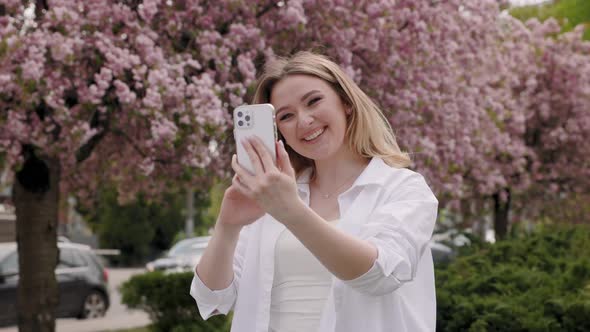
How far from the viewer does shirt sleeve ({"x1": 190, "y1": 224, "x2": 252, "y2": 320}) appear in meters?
2.49

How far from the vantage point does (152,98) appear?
20.4 feet

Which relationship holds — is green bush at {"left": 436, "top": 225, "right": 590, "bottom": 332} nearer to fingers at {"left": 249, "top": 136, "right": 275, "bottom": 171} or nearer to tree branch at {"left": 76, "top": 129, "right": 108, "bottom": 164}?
fingers at {"left": 249, "top": 136, "right": 275, "bottom": 171}

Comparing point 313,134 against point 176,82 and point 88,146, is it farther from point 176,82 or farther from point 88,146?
point 88,146

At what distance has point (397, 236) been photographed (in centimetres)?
210

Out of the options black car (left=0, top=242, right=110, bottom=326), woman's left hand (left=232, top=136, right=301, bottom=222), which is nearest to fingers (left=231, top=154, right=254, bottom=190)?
woman's left hand (left=232, top=136, right=301, bottom=222)

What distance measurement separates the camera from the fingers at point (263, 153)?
1.98 m

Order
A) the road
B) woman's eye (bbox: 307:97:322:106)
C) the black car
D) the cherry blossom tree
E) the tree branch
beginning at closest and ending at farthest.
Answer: woman's eye (bbox: 307:97:322:106)
the cherry blossom tree
the tree branch
the road
the black car

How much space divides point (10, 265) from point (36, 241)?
17.2 ft

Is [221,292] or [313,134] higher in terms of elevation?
[313,134]

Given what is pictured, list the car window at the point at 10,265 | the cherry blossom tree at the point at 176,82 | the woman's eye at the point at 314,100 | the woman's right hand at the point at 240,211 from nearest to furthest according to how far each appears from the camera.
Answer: the woman's right hand at the point at 240,211 < the woman's eye at the point at 314,100 < the cherry blossom tree at the point at 176,82 < the car window at the point at 10,265

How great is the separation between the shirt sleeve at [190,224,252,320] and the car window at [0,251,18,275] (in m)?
11.0

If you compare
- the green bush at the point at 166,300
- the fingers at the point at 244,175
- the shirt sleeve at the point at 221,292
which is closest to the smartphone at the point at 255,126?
the fingers at the point at 244,175

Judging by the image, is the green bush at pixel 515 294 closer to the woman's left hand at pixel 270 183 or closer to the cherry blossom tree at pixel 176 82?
the cherry blossom tree at pixel 176 82

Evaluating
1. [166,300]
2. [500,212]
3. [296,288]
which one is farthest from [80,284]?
[296,288]
